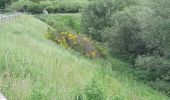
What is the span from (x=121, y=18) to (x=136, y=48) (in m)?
3.70

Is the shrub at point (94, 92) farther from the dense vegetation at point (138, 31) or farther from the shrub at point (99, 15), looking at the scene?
the shrub at point (99, 15)

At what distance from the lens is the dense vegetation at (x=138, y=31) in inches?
1364

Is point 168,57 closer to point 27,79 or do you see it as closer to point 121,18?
point 121,18

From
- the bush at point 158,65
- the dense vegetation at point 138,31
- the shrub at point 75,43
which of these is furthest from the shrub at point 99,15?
the bush at point 158,65

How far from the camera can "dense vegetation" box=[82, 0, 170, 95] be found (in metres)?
34.7

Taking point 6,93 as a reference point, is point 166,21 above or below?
below

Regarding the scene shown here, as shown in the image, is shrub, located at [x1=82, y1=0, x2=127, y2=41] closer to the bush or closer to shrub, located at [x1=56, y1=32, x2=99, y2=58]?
shrub, located at [x1=56, y1=32, x2=99, y2=58]

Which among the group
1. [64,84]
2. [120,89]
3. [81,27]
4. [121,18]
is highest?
[64,84]

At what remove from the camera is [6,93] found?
30.5 ft

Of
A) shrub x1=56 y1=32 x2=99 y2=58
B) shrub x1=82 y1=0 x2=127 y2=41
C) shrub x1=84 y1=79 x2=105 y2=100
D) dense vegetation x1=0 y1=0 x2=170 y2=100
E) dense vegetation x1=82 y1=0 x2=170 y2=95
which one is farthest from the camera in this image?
shrub x1=82 y1=0 x2=127 y2=41

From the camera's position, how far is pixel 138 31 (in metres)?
47.4

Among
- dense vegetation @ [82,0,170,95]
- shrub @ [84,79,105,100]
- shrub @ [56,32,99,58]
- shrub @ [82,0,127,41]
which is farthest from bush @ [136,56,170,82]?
shrub @ [84,79,105,100]

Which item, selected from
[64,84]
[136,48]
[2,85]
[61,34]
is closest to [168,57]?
[61,34]

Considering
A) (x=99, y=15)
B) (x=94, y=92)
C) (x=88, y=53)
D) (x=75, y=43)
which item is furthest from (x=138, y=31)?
(x=94, y=92)
